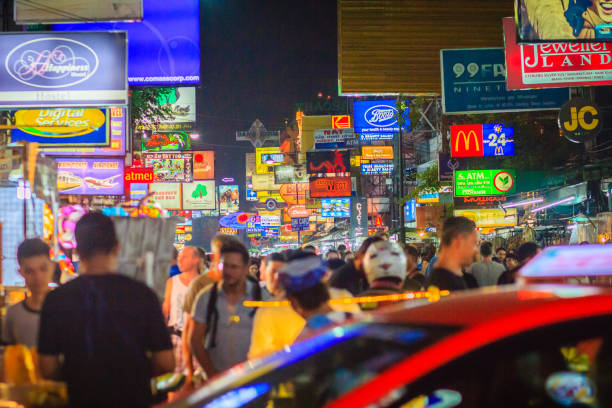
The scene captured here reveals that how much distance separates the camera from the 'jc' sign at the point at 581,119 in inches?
543

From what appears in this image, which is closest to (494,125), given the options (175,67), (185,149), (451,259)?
(175,67)

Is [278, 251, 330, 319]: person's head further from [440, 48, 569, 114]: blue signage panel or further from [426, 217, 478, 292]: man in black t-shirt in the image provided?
[440, 48, 569, 114]: blue signage panel

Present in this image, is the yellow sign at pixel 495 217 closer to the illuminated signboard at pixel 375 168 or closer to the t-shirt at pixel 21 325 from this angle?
the illuminated signboard at pixel 375 168

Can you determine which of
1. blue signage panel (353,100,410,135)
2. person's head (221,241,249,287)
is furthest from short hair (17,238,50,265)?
blue signage panel (353,100,410,135)

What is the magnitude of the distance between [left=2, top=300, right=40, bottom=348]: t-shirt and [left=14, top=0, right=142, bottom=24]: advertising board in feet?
22.6

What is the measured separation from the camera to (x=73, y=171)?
54.3ft

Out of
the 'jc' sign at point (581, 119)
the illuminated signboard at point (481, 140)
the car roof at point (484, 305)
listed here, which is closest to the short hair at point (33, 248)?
the car roof at point (484, 305)

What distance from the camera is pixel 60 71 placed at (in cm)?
1075

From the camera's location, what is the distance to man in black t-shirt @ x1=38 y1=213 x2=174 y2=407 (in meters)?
4.04

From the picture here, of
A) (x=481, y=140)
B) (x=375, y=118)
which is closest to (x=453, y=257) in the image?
(x=481, y=140)

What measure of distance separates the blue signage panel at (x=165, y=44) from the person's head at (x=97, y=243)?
10.1 metres

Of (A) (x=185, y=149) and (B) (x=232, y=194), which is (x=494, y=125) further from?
(B) (x=232, y=194)

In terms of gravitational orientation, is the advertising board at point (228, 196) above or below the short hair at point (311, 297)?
above

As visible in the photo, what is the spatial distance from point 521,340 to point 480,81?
1196 centimetres
